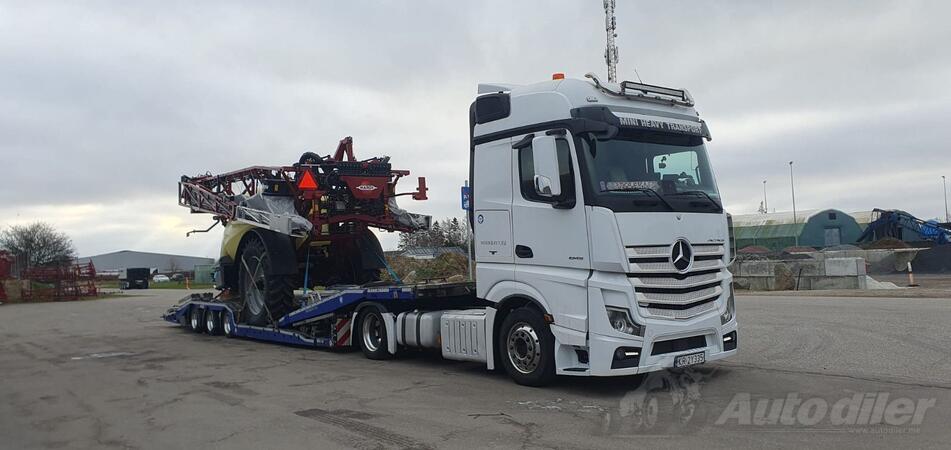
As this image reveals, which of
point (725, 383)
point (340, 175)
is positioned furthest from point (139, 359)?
point (725, 383)

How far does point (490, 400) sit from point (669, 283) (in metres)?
2.32

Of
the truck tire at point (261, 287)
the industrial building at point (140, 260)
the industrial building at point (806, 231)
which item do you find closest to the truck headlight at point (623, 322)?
the truck tire at point (261, 287)

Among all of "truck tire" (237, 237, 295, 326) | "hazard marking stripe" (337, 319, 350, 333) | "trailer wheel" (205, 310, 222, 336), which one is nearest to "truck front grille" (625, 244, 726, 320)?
"hazard marking stripe" (337, 319, 350, 333)

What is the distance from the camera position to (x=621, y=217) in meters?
7.53

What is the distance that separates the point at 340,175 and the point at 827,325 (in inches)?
368

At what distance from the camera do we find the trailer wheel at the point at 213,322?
16.7 m

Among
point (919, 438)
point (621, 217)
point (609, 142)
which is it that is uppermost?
point (609, 142)

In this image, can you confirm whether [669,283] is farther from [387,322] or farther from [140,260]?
[140,260]

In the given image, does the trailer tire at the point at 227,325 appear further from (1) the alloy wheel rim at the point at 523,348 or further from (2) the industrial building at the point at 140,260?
(2) the industrial building at the point at 140,260

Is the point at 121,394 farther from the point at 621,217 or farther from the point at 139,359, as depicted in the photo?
the point at 621,217

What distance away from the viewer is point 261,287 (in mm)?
14898

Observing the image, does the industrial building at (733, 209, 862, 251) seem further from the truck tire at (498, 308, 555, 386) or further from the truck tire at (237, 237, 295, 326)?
the truck tire at (498, 308, 555, 386)

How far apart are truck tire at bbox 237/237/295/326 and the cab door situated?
7.17m

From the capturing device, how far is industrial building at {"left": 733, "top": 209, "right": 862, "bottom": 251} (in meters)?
56.8
